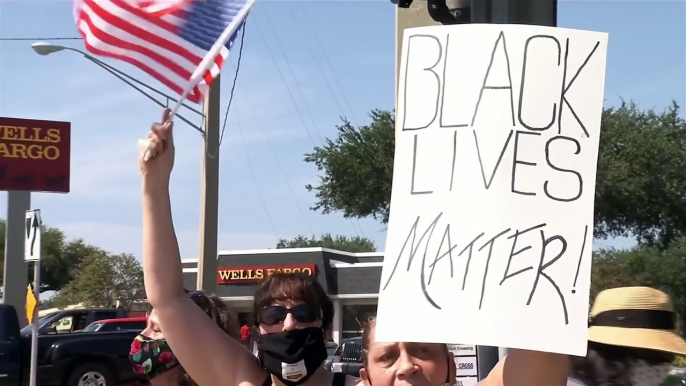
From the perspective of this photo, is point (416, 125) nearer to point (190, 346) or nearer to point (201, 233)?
point (190, 346)

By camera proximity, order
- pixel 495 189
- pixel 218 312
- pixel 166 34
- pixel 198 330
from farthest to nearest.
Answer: pixel 166 34
pixel 218 312
pixel 198 330
pixel 495 189

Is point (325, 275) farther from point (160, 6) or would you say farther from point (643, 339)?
point (643, 339)

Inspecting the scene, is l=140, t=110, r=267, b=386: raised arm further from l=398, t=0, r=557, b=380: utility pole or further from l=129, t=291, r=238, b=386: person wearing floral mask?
l=398, t=0, r=557, b=380: utility pole

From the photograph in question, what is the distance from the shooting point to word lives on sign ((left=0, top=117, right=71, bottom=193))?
91.1ft

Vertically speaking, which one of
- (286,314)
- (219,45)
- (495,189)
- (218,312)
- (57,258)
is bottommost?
(57,258)

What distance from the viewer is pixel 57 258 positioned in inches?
2778

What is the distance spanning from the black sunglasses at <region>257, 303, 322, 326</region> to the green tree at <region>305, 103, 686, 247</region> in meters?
30.1

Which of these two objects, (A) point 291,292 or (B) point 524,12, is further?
(B) point 524,12

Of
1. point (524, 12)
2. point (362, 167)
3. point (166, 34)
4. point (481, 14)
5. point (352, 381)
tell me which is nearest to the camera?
point (352, 381)

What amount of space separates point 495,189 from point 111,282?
176 feet

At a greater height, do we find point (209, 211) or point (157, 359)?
point (157, 359)

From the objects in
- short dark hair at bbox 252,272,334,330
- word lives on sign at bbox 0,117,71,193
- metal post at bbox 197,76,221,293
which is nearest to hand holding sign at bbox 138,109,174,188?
short dark hair at bbox 252,272,334,330

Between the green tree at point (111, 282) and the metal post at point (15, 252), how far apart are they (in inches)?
926

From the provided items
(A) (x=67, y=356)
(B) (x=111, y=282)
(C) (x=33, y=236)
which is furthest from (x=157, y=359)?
(B) (x=111, y=282)
